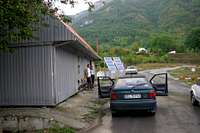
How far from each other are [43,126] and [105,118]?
269cm

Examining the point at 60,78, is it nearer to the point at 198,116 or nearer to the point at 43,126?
the point at 43,126

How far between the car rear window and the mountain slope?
96.7m

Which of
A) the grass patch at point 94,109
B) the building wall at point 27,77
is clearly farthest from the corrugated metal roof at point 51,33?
the grass patch at point 94,109

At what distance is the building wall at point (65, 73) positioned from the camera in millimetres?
14719

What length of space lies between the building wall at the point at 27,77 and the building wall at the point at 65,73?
0.50m

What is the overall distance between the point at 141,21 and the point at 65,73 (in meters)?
114

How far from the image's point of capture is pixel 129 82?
44.4 ft

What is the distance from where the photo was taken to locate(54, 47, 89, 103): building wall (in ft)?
48.3

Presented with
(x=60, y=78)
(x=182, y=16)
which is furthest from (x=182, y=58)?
(x=60, y=78)

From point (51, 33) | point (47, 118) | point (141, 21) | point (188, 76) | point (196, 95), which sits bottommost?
point (47, 118)

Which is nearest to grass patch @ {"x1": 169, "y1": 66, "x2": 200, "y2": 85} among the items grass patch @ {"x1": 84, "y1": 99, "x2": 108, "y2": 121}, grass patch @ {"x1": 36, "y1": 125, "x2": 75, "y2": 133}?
grass patch @ {"x1": 84, "y1": 99, "x2": 108, "y2": 121}

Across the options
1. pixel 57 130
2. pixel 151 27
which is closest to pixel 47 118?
pixel 57 130

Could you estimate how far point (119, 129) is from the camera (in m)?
10.8

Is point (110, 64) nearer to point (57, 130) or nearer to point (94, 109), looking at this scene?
point (94, 109)
